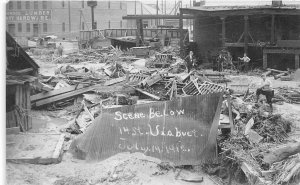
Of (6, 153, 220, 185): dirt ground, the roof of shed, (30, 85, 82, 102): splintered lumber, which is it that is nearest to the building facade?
(30, 85, 82, 102): splintered lumber

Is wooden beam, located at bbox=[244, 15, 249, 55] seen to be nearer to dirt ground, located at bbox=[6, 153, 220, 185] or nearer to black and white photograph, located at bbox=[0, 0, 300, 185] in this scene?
black and white photograph, located at bbox=[0, 0, 300, 185]

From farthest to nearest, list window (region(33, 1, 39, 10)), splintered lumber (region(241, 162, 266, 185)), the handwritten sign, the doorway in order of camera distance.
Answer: window (region(33, 1, 39, 10)), the doorway, the handwritten sign, splintered lumber (region(241, 162, 266, 185))

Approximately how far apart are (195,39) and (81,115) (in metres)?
19.1

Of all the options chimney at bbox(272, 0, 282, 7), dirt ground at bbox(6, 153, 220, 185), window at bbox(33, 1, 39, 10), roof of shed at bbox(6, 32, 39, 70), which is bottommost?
dirt ground at bbox(6, 153, 220, 185)

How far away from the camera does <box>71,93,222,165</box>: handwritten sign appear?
9742mm

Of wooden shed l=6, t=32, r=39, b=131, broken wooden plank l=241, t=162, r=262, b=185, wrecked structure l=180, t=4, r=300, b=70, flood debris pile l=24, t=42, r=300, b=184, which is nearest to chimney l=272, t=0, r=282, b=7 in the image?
wrecked structure l=180, t=4, r=300, b=70

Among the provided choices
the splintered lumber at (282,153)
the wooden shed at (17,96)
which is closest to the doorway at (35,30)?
the wooden shed at (17,96)

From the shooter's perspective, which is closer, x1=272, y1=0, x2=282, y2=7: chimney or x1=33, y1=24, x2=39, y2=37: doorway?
x1=272, y1=0, x2=282, y2=7: chimney

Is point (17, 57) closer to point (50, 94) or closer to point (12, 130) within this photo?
point (50, 94)

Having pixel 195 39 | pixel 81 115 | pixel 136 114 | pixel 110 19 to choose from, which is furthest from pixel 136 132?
pixel 110 19

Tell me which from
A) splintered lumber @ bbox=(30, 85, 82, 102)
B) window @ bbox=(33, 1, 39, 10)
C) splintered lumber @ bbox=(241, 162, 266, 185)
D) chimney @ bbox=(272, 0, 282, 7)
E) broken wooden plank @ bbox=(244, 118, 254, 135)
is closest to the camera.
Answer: splintered lumber @ bbox=(241, 162, 266, 185)

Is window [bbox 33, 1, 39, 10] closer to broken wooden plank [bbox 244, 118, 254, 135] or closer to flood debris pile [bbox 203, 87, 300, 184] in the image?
flood debris pile [bbox 203, 87, 300, 184]

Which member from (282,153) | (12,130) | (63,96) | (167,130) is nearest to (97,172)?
(167,130)

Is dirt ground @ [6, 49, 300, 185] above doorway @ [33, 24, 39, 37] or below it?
below
